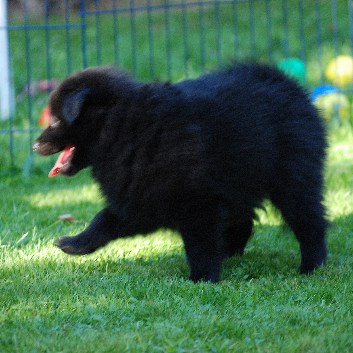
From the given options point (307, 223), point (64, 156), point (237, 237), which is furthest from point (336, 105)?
point (64, 156)

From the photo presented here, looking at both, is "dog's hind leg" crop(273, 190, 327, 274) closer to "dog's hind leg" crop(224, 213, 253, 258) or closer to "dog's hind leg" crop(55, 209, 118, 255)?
"dog's hind leg" crop(224, 213, 253, 258)

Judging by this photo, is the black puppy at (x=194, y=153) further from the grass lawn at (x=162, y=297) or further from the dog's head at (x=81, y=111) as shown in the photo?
the grass lawn at (x=162, y=297)

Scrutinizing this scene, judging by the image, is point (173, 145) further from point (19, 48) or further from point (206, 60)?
point (19, 48)

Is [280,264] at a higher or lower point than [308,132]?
lower

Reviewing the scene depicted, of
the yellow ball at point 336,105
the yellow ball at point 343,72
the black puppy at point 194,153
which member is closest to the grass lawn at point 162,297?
the black puppy at point 194,153

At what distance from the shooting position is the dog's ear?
3.76 metres

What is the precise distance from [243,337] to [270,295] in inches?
24.7

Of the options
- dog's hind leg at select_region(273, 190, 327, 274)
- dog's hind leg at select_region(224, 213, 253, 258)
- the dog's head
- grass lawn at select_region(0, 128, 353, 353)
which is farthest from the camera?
dog's hind leg at select_region(224, 213, 253, 258)

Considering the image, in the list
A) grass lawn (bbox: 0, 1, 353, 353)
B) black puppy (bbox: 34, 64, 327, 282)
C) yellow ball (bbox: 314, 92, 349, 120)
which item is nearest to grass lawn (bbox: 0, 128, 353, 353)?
grass lawn (bbox: 0, 1, 353, 353)

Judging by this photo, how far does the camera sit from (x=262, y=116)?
3.98 m

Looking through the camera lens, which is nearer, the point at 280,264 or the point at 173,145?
the point at 173,145

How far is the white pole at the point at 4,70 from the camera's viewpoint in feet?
25.5

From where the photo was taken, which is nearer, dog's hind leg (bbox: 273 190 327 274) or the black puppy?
the black puppy

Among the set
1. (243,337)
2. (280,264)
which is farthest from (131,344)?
(280,264)
